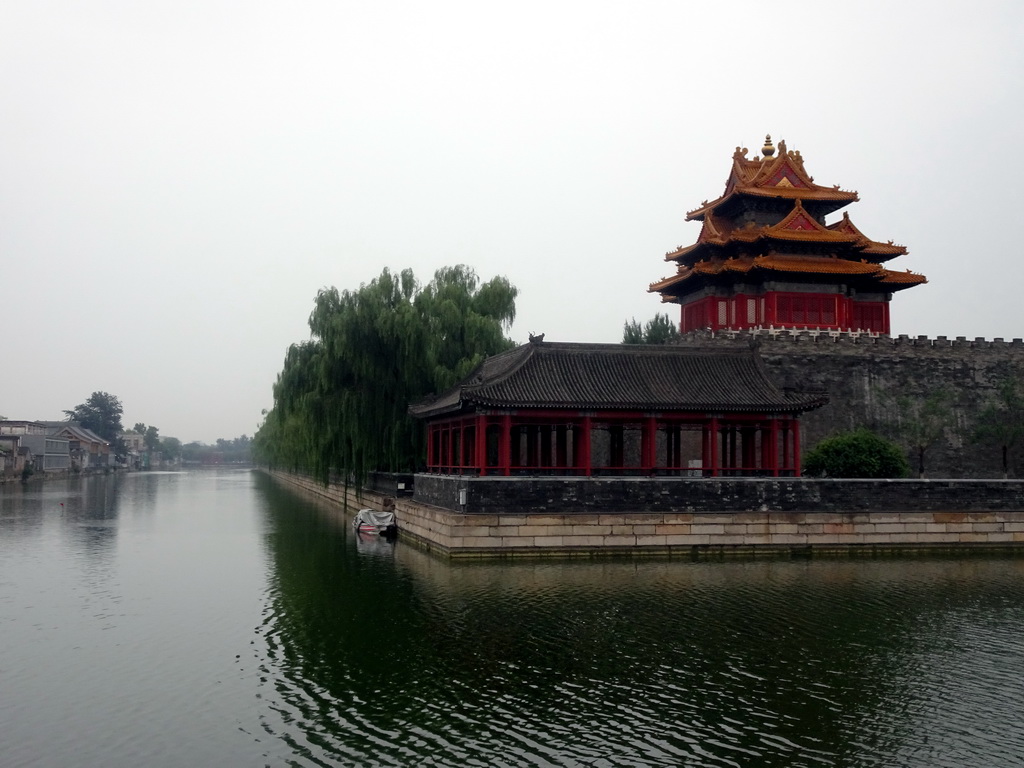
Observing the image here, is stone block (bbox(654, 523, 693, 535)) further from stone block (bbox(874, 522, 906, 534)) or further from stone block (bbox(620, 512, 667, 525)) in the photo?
stone block (bbox(874, 522, 906, 534))

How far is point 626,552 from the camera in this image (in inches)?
901

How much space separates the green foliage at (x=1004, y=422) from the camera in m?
33.0

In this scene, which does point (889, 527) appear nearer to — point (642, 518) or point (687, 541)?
Answer: point (687, 541)

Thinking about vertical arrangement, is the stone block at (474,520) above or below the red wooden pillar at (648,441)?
below

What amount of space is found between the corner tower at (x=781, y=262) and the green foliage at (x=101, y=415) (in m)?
97.1

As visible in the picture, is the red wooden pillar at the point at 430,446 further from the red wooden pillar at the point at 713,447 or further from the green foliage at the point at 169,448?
the green foliage at the point at 169,448

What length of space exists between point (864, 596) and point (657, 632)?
5.74 m

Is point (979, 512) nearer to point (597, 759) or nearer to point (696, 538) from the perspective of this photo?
point (696, 538)

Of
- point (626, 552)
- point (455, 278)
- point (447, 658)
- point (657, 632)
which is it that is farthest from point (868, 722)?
point (455, 278)

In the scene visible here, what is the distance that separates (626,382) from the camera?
2552 centimetres

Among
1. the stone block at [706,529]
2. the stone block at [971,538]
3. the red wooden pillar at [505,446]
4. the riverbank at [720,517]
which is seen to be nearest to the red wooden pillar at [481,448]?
the red wooden pillar at [505,446]

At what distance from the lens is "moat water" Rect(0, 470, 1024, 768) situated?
9586mm

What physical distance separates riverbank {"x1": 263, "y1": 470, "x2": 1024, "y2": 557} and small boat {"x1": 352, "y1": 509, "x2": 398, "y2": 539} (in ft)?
11.4

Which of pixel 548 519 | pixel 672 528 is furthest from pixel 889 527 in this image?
pixel 548 519
